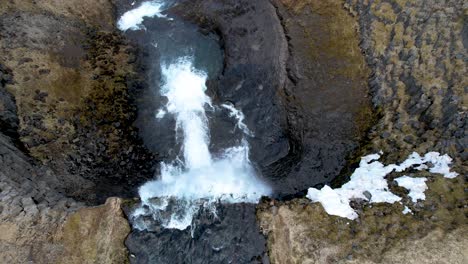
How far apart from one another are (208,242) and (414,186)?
1273 centimetres

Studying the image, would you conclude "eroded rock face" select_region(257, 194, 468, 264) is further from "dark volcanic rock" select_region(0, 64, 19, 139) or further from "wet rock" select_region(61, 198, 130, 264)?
"dark volcanic rock" select_region(0, 64, 19, 139)

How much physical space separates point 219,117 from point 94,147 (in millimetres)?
9588

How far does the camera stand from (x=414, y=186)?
21.8 metres

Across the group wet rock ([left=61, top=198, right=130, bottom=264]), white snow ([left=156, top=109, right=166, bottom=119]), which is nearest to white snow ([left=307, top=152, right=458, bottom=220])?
wet rock ([left=61, top=198, right=130, bottom=264])

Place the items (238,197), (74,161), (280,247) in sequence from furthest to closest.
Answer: (74,161) → (238,197) → (280,247)

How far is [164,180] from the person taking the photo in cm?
2672

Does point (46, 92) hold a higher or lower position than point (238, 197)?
higher

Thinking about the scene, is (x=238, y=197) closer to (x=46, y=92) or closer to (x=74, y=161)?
(x=74, y=161)

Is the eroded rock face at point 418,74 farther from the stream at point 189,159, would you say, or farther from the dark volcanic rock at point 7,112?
the dark volcanic rock at point 7,112

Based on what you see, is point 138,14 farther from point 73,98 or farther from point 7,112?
point 7,112

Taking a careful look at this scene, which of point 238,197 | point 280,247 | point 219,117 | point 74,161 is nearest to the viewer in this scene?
point 280,247

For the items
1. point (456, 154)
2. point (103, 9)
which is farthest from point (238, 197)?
point (103, 9)

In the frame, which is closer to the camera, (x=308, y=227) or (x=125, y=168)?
(x=308, y=227)

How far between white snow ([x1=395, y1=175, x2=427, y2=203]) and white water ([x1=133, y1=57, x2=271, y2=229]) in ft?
27.7
